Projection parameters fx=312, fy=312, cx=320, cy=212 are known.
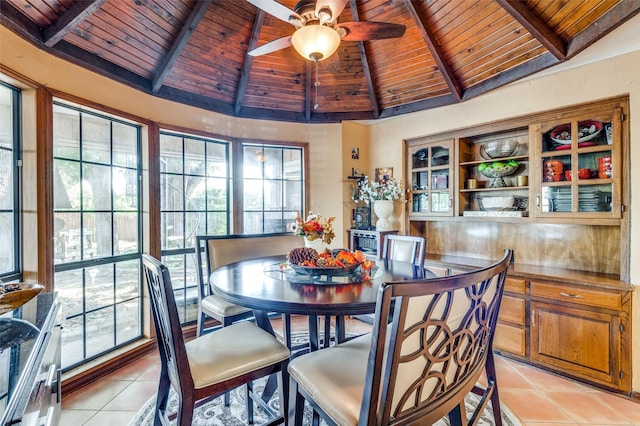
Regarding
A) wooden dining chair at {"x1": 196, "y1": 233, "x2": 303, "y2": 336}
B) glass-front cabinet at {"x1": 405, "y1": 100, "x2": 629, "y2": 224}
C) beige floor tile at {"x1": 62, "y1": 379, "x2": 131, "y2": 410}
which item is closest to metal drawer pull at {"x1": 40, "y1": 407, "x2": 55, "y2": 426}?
beige floor tile at {"x1": 62, "y1": 379, "x2": 131, "y2": 410}

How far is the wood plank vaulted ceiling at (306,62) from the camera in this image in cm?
211

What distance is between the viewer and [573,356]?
236 centimetres

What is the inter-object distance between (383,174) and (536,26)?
2030 mm

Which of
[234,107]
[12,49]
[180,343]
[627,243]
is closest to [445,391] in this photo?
[180,343]

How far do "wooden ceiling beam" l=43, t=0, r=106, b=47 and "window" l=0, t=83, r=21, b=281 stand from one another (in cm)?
42

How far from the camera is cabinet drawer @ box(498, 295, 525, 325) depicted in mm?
2600

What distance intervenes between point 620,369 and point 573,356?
256mm

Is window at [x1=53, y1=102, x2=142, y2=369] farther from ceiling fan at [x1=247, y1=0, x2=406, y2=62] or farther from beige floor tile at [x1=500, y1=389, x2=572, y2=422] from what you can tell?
beige floor tile at [x1=500, y1=389, x2=572, y2=422]

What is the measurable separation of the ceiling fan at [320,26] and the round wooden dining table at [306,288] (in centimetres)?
133

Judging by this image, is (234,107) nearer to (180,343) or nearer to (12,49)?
(12,49)

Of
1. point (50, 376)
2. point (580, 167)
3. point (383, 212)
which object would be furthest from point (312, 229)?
point (580, 167)

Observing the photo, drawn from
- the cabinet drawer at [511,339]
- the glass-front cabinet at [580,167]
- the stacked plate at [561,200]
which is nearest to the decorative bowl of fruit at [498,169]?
the glass-front cabinet at [580,167]

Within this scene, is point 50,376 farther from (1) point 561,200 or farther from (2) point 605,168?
(2) point 605,168

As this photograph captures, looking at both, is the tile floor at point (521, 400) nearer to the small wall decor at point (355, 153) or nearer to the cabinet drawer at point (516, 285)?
the cabinet drawer at point (516, 285)
